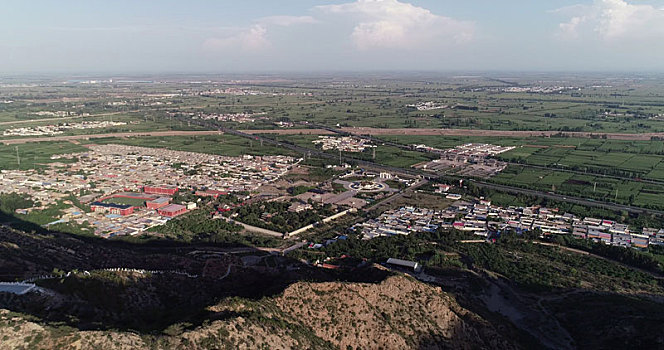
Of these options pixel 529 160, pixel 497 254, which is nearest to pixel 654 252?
pixel 497 254

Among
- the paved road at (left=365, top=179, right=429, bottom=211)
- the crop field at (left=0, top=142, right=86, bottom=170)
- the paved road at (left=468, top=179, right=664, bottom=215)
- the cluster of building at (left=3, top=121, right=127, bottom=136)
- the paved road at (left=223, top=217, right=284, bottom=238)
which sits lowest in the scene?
the paved road at (left=223, top=217, right=284, bottom=238)

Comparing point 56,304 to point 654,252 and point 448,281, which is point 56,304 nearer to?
point 448,281

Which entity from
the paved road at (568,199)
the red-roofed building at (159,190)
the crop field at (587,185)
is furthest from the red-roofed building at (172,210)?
the crop field at (587,185)

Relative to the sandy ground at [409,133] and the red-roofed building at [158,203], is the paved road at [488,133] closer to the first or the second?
the sandy ground at [409,133]

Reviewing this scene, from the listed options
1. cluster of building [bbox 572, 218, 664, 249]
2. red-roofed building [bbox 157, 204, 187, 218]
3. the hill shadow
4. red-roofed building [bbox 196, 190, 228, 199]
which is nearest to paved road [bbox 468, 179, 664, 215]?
cluster of building [bbox 572, 218, 664, 249]

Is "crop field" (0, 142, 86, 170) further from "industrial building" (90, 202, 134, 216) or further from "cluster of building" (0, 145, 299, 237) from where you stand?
"industrial building" (90, 202, 134, 216)
